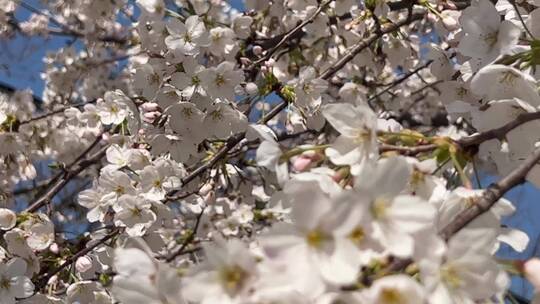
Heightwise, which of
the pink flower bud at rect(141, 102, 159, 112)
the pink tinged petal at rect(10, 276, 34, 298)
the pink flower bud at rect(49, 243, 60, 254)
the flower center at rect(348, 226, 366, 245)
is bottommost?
the pink flower bud at rect(49, 243, 60, 254)

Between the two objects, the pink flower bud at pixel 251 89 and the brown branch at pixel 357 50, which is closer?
the pink flower bud at pixel 251 89

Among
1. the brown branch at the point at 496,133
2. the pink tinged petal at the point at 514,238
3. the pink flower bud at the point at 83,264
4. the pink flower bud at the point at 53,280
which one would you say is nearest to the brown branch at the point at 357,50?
the pink flower bud at the point at 83,264

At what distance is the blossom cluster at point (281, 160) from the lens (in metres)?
1.07

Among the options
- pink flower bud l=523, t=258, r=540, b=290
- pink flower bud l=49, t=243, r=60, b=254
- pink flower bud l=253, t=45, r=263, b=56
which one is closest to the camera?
pink flower bud l=523, t=258, r=540, b=290

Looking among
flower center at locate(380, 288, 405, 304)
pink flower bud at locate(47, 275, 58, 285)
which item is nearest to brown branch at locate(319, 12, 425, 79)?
pink flower bud at locate(47, 275, 58, 285)

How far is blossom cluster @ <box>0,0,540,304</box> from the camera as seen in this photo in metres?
1.07

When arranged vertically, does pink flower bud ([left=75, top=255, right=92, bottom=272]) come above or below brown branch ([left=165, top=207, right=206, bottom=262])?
above

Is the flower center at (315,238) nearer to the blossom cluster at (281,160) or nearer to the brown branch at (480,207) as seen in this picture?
the blossom cluster at (281,160)

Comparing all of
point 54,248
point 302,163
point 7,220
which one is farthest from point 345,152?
point 7,220

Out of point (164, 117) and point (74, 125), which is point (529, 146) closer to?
point (164, 117)

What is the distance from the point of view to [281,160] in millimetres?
1419

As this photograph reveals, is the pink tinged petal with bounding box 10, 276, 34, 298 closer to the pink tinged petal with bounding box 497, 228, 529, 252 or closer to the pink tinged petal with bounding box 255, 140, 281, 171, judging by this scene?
the pink tinged petal with bounding box 255, 140, 281, 171

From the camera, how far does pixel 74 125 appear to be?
3.68 meters

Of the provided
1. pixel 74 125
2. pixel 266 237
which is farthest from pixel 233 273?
pixel 74 125
